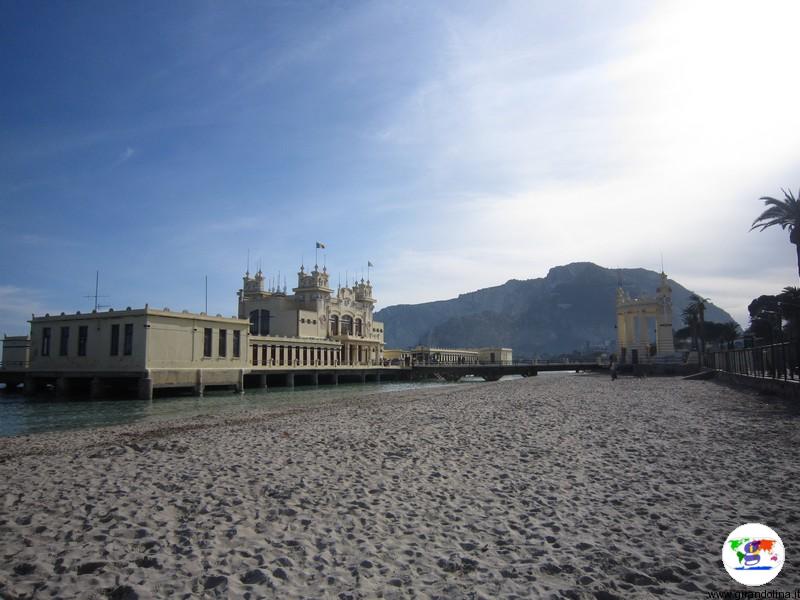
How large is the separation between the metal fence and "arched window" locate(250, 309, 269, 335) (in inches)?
2392

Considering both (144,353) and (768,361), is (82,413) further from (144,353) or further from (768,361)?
(768,361)

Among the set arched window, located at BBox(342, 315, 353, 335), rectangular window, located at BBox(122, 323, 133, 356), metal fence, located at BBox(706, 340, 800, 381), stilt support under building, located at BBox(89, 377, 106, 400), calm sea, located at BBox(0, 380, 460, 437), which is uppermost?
arched window, located at BBox(342, 315, 353, 335)

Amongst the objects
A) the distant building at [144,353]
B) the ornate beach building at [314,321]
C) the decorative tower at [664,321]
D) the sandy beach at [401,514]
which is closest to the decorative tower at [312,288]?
the ornate beach building at [314,321]

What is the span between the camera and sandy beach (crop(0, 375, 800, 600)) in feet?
17.7

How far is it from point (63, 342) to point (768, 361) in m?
51.4

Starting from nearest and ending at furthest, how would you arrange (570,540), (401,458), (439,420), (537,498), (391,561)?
(391,561) < (570,540) < (537,498) < (401,458) < (439,420)

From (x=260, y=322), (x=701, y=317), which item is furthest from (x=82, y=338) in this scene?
(x=701, y=317)

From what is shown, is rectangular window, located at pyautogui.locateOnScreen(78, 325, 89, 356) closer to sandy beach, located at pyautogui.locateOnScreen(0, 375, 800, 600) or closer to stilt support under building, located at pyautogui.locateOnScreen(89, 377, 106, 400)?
stilt support under building, located at pyautogui.locateOnScreen(89, 377, 106, 400)

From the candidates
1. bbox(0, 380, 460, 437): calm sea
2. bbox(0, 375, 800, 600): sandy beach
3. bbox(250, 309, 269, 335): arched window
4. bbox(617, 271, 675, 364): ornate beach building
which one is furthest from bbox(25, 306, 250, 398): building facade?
bbox(617, 271, 675, 364): ornate beach building

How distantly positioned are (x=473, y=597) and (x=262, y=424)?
15098 millimetres

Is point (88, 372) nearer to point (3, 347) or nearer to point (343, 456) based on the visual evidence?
point (3, 347)

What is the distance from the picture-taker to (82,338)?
45750mm

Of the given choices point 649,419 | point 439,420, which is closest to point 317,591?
point 439,420

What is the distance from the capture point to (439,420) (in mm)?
18047
